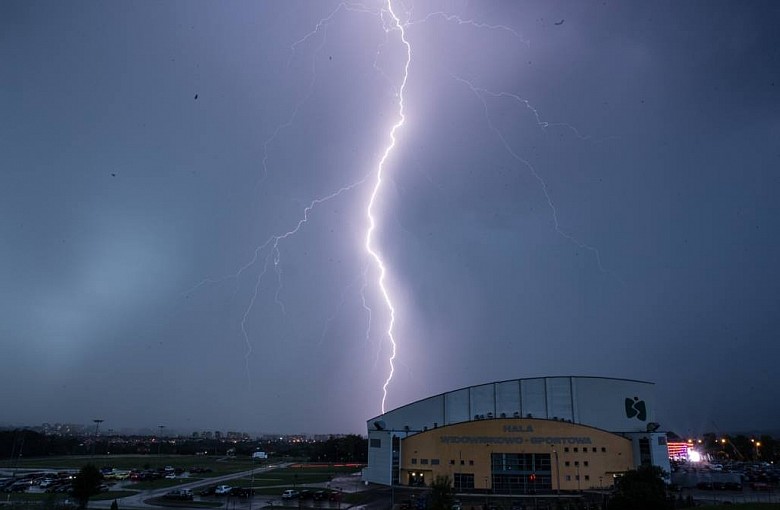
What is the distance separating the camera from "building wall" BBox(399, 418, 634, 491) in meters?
38.1

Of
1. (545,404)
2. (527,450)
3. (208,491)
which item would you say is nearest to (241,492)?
(208,491)

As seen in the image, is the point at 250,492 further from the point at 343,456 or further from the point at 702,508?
the point at 343,456

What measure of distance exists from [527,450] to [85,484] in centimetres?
2802

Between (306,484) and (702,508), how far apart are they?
90.9 ft

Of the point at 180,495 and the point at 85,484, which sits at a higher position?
the point at 85,484

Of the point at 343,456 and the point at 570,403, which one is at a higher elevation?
the point at 570,403

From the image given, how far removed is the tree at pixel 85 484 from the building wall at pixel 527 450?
21.7 m

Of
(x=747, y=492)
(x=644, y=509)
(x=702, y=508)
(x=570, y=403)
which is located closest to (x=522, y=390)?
(x=570, y=403)

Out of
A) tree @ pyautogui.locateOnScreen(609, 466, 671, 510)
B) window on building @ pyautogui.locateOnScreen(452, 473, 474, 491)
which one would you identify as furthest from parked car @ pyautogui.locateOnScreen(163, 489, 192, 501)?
tree @ pyautogui.locateOnScreen(609, 466, 671, 510)

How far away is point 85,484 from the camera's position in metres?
27.7

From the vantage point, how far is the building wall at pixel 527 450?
38125mm

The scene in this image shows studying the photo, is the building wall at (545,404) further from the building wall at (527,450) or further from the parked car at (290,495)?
the parked car at (290,495)

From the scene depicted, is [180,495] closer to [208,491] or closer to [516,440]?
[208,491]

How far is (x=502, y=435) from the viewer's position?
39.6 m
